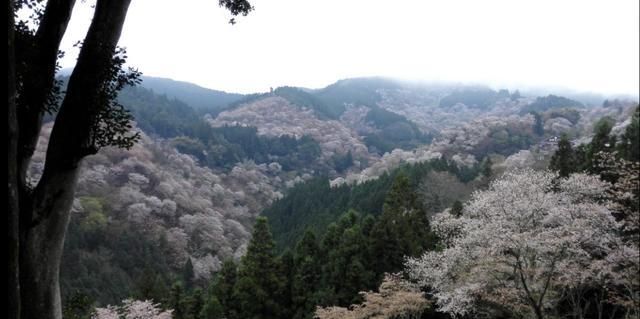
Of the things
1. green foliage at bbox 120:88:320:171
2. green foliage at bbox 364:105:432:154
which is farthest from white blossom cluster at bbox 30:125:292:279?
green foliage at bbox 364:105:432:154

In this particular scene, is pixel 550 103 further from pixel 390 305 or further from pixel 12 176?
pixel 12 176

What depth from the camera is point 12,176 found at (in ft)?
8.92

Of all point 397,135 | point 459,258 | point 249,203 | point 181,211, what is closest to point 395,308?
point 459,258

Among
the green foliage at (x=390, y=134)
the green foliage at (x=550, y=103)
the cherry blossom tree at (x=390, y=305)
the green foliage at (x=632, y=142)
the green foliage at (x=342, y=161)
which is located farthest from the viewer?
the green foliage at (x=550, y=103)

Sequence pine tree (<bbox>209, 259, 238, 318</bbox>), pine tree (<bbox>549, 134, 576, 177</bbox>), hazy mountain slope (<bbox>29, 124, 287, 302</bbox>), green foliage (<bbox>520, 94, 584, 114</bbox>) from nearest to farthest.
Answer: pine tree (<bbox>209, 259, 238, 318</bbox>) < pine tree (<bbox>549, 134, 576, 177</bbox>) < hazy mountain slope (<bbox>29, 124, 287, 302</bbox>) < green foliage (<bbox>520, 94, 584, 114</bbox>)

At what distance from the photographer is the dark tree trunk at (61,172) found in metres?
3.59

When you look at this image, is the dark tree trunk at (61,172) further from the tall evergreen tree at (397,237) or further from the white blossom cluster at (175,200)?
the white blossom cluster at (175,200)

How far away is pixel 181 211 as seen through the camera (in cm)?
5656

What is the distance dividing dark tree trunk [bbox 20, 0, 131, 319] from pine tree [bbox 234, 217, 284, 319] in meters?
20.5

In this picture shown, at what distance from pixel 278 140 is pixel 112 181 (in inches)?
2107

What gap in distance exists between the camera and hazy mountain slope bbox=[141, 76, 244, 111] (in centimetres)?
17481

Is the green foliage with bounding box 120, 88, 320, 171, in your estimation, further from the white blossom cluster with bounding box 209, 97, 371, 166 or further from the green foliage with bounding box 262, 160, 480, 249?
the green foliage with bounding box 262, 160, 480, 249

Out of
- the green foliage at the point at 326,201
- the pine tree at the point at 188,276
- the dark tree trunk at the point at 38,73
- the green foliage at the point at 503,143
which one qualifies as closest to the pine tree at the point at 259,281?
the pine tree at the point at 188,276

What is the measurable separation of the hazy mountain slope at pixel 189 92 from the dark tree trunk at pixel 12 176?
554 ft
